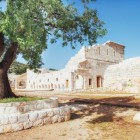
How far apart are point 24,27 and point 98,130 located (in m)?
5.15

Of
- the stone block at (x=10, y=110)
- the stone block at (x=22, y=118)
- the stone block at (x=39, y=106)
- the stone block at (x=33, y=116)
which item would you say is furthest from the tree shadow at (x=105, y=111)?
the stone block at (x=10, y=110)

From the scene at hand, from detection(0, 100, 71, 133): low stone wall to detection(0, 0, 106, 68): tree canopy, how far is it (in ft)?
8.28

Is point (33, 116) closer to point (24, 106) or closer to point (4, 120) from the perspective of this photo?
point (24, 106)

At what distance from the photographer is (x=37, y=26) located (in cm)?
977

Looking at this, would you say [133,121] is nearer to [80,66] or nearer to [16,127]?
[16,127]

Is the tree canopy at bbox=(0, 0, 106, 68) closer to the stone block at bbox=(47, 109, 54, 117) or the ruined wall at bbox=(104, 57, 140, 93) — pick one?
the stone block at bbox=(47, 109, 54, 117)

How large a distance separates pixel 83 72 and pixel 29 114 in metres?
37.1

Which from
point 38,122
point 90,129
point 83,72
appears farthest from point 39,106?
point 83,72

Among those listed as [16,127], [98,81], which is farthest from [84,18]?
[98,81]

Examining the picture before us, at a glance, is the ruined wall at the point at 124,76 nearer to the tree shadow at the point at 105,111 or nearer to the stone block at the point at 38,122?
the tree shadow at the point at 105,111

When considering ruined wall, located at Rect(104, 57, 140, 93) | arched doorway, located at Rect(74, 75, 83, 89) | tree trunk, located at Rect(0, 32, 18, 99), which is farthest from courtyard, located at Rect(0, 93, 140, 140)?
arched doorway, located at Rect(74, 75, 83, 89)

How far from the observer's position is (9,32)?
31.6 ft

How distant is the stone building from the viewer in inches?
1780

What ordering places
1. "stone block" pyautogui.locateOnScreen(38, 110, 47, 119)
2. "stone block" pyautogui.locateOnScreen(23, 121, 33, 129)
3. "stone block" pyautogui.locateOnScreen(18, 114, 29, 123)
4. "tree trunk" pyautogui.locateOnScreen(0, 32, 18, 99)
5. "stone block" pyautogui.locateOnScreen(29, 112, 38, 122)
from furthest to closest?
"tree trunk" pyautogui.locateOnScreen(0, 32, 18, 99) < "stone block" pyautogui.locateOnScreen(38, 110, 47, 119) < "stone block" pyautogui.locateOnScreen(29, 112, 38, 122) < "stone block" pyautogui.locateOnScreen(23, 121, 33, 129) < "stone block" pyautogui.locateOnScreen(18, 114, 29, 123)
